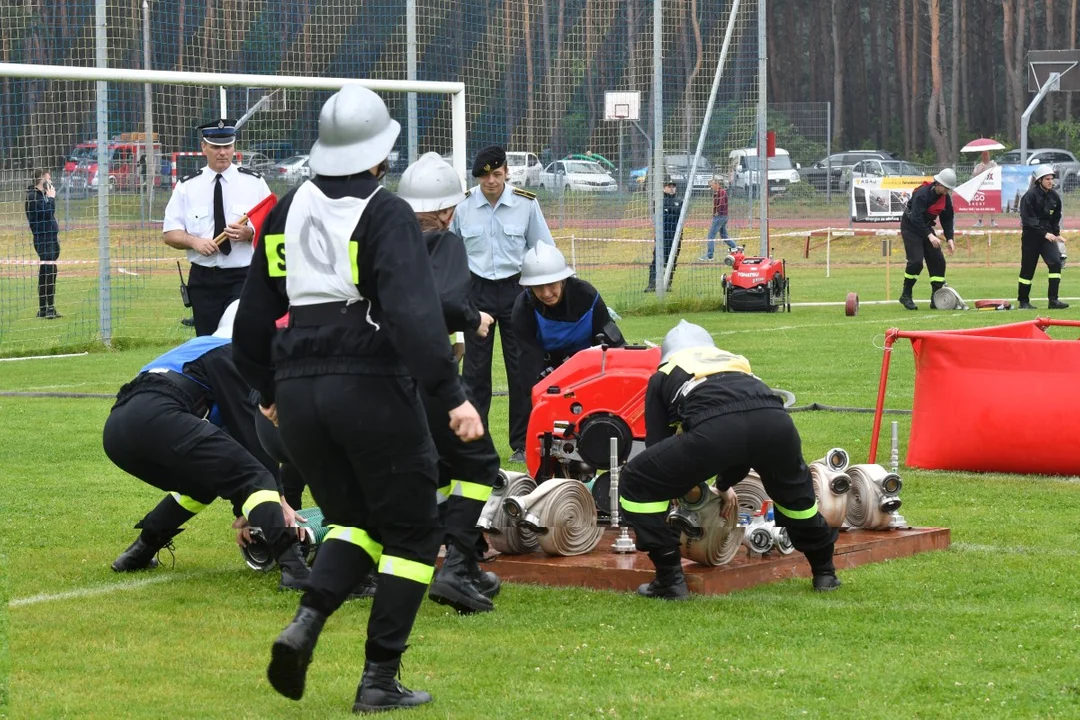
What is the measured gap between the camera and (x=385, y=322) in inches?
196

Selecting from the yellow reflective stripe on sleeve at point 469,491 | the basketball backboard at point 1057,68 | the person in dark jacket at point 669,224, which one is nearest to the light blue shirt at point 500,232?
the yellow reflective stripe on sleeve at point 469,491

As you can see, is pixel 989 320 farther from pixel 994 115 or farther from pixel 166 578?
pixel 994 115

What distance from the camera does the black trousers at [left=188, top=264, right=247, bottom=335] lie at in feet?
34.9

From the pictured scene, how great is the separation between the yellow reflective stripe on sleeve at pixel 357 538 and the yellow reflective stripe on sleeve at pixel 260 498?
1.68m

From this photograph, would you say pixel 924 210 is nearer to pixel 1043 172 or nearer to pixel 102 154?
pixel 1043 172

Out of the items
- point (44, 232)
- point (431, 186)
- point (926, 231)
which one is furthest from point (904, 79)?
point (431, 186)

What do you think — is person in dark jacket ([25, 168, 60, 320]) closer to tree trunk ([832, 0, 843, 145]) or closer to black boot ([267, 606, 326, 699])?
black boot ([267, 606, 326, 699])

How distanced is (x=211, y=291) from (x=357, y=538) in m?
5.66

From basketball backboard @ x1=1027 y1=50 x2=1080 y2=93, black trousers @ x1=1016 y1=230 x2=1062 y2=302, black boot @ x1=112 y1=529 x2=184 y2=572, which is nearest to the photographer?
black boot @ x1=112 y1=529 x2=184 y2=572

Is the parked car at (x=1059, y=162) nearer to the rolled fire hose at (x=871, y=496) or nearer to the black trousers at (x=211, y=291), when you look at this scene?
the black trousers at (x=211, y=291)

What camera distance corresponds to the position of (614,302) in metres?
23.0

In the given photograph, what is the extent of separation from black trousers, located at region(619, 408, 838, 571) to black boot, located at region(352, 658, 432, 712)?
173cm

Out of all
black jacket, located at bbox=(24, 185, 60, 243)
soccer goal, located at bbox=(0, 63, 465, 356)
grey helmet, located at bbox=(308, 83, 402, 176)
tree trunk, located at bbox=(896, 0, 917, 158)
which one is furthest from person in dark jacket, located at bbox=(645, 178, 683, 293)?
tree trunk, located at bbox=(896, 0, 917, 158)

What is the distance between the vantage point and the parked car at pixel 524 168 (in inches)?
845
